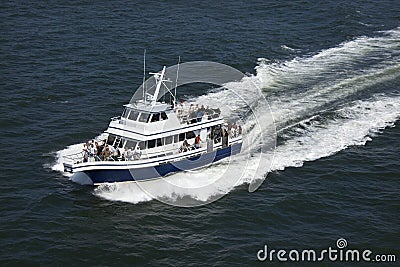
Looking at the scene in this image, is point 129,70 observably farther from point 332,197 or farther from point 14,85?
point 332,197

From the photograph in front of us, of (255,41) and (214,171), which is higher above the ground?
(255,41)

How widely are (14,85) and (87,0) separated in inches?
1475

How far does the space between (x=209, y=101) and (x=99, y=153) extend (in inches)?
792

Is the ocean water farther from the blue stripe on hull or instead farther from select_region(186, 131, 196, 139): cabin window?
select_region(186, 131, 196, 139): cabin window

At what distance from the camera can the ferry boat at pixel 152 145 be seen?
175 feet

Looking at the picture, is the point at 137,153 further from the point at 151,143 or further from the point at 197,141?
the point at 197,141

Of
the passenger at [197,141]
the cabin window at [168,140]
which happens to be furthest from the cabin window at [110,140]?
the passenger at [197,141]

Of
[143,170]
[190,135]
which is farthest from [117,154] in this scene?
[190,135]

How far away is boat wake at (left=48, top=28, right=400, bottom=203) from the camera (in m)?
55.9

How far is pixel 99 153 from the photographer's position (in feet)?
179

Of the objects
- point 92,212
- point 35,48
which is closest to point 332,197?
point 92,212

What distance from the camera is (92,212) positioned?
168ft

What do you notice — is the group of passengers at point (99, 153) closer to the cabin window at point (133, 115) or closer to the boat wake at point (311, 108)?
the boat wake at point (311, 108)
